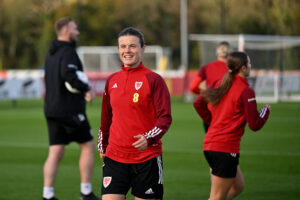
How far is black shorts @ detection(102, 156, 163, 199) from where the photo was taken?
566 cm

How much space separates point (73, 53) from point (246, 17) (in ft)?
120

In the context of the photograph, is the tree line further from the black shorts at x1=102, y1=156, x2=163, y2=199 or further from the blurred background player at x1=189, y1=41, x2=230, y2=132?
the black shorts at x1=102, y1=156, x2=163, y2=199

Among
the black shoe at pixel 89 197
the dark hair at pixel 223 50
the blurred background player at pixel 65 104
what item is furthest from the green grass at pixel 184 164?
the dark hair at pixel 223 50

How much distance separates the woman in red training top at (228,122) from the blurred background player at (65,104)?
2.49 metres

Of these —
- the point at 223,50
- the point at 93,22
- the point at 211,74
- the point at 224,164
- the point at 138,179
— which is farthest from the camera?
the point at 93,22

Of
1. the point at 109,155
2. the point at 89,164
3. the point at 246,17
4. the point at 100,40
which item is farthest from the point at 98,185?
the point at 100,40

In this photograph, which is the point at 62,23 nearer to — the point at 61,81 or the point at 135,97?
the point at 61,81

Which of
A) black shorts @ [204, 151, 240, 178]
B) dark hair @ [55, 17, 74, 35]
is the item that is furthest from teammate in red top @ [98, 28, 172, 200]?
dark hair @ [55, 17, 74, 35]

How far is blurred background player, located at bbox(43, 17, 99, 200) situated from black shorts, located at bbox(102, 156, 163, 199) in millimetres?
2984

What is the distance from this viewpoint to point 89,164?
8742 mm

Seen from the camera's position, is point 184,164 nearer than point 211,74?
No

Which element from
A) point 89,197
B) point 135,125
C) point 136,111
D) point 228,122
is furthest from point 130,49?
point 89,197

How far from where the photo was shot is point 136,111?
5688mm

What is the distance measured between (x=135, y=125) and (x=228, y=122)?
123 cm
